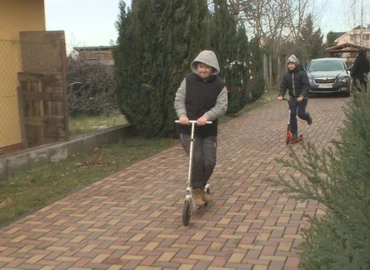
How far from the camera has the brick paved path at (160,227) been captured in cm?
443

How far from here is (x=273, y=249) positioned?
456cm

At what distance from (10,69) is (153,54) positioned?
301cm

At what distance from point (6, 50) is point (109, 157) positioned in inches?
98.4

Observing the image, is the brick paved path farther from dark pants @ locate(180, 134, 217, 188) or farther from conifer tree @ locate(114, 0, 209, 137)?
conifer tree @ locate(114, 0, 209, 137)

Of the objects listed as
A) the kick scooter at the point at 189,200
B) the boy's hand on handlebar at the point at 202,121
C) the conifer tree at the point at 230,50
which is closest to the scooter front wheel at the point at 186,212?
the kick scooter at the point at 189,200

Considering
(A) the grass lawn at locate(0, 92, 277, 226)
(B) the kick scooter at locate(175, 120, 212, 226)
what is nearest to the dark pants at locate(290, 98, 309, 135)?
(A) the grass lawn at locate(0, 92, 277, 226)

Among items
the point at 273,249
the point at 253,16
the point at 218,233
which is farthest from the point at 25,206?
the point at 253,16

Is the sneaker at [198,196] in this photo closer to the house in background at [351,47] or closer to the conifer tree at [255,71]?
the conifer tree at [255,71]

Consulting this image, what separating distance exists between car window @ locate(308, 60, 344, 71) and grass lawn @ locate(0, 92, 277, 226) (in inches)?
593

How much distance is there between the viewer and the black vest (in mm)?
5672

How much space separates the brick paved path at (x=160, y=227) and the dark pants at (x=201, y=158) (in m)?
0.38

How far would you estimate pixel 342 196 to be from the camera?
8.43 ft

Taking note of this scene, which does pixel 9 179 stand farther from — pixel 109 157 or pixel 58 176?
pixel 109 157

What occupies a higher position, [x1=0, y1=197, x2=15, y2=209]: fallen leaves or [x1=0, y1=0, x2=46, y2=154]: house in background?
[x1=0, y1=0, x2=46, y2=154]: house in background
